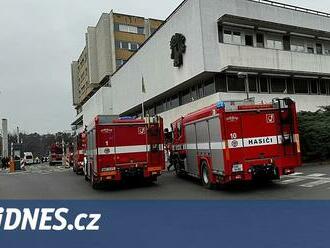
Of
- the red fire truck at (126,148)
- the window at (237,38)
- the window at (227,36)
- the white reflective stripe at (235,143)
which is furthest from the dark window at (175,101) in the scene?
the white reflective stripe at (235,143)

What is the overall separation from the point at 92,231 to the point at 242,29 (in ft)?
83.1

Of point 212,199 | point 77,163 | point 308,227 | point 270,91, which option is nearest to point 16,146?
point 77,163

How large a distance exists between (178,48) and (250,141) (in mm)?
19630

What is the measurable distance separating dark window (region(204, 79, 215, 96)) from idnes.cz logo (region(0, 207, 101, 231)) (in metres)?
19.8

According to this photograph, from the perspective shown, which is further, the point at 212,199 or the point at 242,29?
the point at 242,29

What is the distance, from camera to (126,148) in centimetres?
1789

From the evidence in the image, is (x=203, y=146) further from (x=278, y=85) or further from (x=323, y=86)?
(x=323, y=86)

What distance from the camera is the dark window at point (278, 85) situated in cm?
3312

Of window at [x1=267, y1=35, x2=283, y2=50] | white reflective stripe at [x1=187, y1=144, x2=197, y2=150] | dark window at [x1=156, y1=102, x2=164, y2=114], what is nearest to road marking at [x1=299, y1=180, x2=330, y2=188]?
white reflective stripe at [x1=187, y1=144, x2=197, y2=150]

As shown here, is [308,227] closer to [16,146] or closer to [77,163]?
[77,163]

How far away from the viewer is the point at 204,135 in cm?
1625

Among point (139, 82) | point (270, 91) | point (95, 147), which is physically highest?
point (139, 82)

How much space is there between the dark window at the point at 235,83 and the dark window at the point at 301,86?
5993 millimetres

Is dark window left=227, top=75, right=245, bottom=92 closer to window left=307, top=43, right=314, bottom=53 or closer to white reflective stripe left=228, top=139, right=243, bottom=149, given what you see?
window left=307, top=43, right=314, bottom=53
